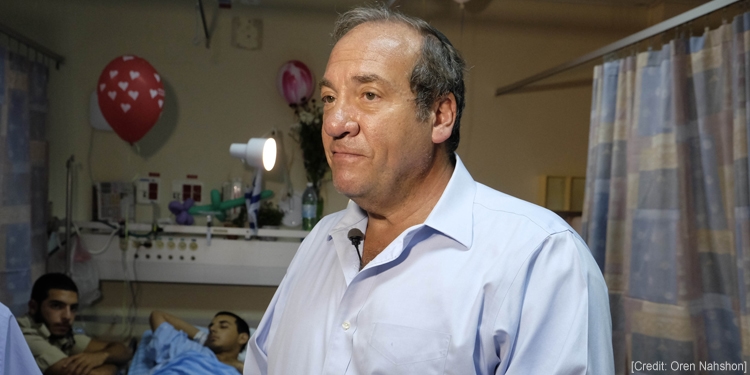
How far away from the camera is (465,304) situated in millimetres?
949

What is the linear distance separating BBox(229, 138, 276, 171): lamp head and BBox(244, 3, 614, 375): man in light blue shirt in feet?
2.07

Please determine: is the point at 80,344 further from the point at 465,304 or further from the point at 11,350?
the point at 465,304

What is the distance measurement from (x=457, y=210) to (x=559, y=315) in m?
0.25

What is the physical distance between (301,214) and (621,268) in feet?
6.44

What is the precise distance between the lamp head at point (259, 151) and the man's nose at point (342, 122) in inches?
30.6

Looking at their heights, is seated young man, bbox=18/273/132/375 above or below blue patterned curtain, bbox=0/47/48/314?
below

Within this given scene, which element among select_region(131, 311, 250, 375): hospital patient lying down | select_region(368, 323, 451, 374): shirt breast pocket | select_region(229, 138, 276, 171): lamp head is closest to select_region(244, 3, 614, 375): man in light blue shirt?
select_region(368, 323, 451, 374): shirt breast pocket

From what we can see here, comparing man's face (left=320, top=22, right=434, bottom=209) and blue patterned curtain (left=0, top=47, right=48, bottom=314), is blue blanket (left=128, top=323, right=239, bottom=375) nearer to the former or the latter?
blue patterned curtain (left=0, top=47, right=48, bottom=314)

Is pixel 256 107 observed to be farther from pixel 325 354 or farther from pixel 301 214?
pixel 325 354

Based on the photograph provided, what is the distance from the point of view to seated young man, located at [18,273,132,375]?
2787 mm

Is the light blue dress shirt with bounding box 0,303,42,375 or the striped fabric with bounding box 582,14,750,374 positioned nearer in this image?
the light blue dress shirt with bounding box 0,303,42,375

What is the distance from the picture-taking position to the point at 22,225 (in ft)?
9.53

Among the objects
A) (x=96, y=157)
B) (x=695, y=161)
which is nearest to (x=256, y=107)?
(x=96, y=157)

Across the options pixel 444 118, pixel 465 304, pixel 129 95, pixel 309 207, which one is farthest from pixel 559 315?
pixel 309 207
